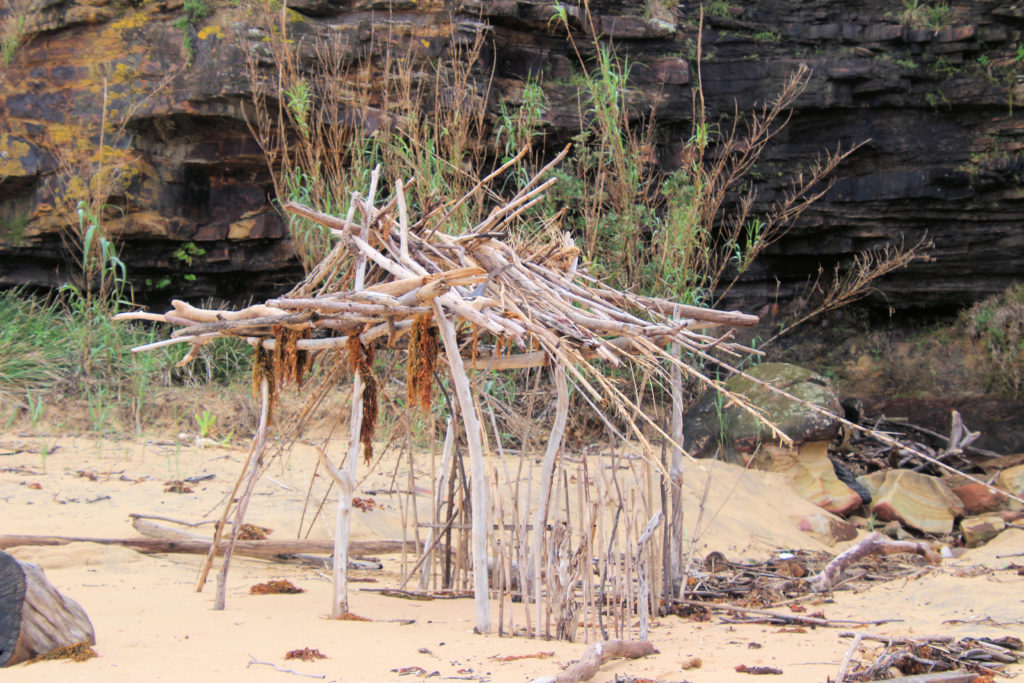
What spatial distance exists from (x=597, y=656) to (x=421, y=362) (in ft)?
3.81

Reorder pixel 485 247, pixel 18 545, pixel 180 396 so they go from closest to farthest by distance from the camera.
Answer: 1. pixel 485 247
2. pixel 18 545
3. pixel 180 396

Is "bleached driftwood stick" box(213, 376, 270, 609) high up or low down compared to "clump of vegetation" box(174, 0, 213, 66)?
down

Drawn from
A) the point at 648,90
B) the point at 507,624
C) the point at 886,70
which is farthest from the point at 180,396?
the point at 886,70

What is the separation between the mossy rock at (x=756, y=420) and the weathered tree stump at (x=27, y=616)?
471 centimetres

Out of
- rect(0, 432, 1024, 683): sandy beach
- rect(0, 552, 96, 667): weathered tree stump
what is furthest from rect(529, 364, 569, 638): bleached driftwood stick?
rect(0, 552, 96, 667): weathered tree stump

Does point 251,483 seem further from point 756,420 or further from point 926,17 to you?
point 926,17

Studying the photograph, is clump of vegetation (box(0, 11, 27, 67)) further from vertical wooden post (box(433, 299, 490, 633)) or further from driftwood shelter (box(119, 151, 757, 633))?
vertical wooden post (box(433, 299, 490, 633))

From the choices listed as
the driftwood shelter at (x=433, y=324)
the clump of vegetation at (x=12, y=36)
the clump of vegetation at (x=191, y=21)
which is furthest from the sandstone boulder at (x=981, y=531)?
the clump of vegetation at (x=12, y=36)

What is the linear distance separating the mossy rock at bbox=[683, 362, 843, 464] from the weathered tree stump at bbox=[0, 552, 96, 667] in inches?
186

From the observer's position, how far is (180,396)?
609 cm

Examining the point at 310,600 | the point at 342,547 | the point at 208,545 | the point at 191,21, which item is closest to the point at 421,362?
the point at 342,547

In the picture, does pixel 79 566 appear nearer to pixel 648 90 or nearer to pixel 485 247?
pixel 485 247

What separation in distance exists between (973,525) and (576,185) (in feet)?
12.1

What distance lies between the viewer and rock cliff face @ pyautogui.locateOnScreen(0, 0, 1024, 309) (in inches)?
272
